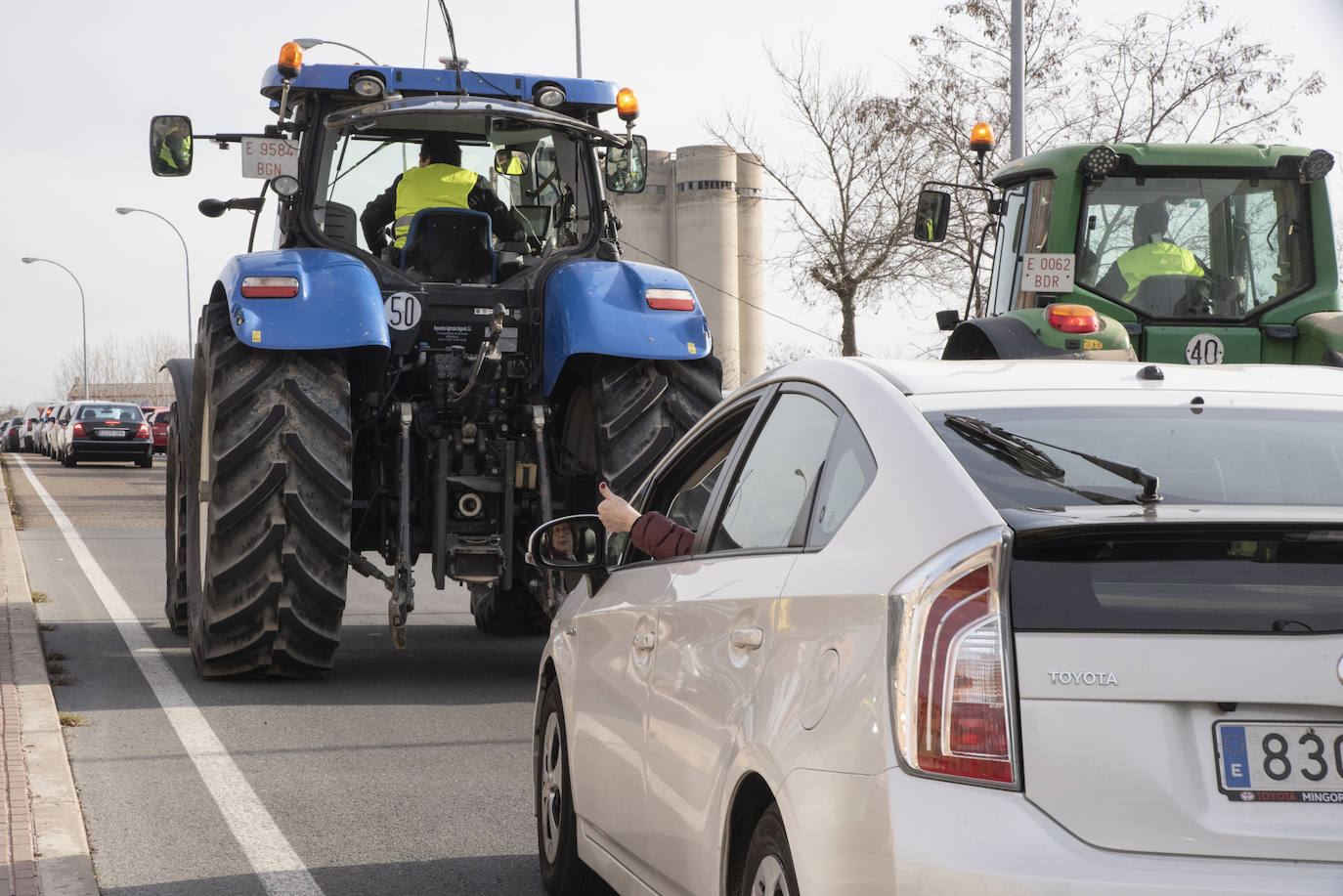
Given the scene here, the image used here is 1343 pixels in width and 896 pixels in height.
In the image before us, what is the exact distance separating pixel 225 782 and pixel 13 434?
81762 millimetres

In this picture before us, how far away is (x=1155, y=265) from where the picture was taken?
1039 cm

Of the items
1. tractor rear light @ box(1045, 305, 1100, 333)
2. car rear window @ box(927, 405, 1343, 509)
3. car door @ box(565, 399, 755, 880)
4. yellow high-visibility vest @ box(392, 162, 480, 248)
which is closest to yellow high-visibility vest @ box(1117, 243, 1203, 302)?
tractor rear light @ box(1045, 305, 1100, 333)

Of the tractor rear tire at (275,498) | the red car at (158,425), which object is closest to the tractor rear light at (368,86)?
the tractor rear tire at (275,498)

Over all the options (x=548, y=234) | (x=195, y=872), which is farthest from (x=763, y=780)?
(x=548, y=234)

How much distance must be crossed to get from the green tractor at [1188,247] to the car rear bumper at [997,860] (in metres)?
7.51

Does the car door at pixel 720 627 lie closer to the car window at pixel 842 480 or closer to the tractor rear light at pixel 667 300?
the car window at pixel 842 480

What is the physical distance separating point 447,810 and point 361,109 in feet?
14.6

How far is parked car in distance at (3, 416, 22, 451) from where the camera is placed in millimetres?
82375

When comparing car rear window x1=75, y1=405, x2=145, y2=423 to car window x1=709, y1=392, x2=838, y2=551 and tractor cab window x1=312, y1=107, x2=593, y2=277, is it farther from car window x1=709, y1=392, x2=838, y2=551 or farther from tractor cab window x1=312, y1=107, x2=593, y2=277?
car window x1=709, y1=392, x2=838, y2=551

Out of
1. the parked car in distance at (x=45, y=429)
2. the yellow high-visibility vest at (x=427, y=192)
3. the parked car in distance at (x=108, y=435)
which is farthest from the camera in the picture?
the parked car in distance at (x=45, y=429)

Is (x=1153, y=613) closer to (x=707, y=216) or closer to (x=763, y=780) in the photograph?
(x=763, y=780)

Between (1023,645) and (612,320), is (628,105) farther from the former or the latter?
(1023,645)

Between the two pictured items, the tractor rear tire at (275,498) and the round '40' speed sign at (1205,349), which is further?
the round '40' speed sign at (1205,349)

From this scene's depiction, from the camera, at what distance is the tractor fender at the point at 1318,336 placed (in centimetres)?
988
